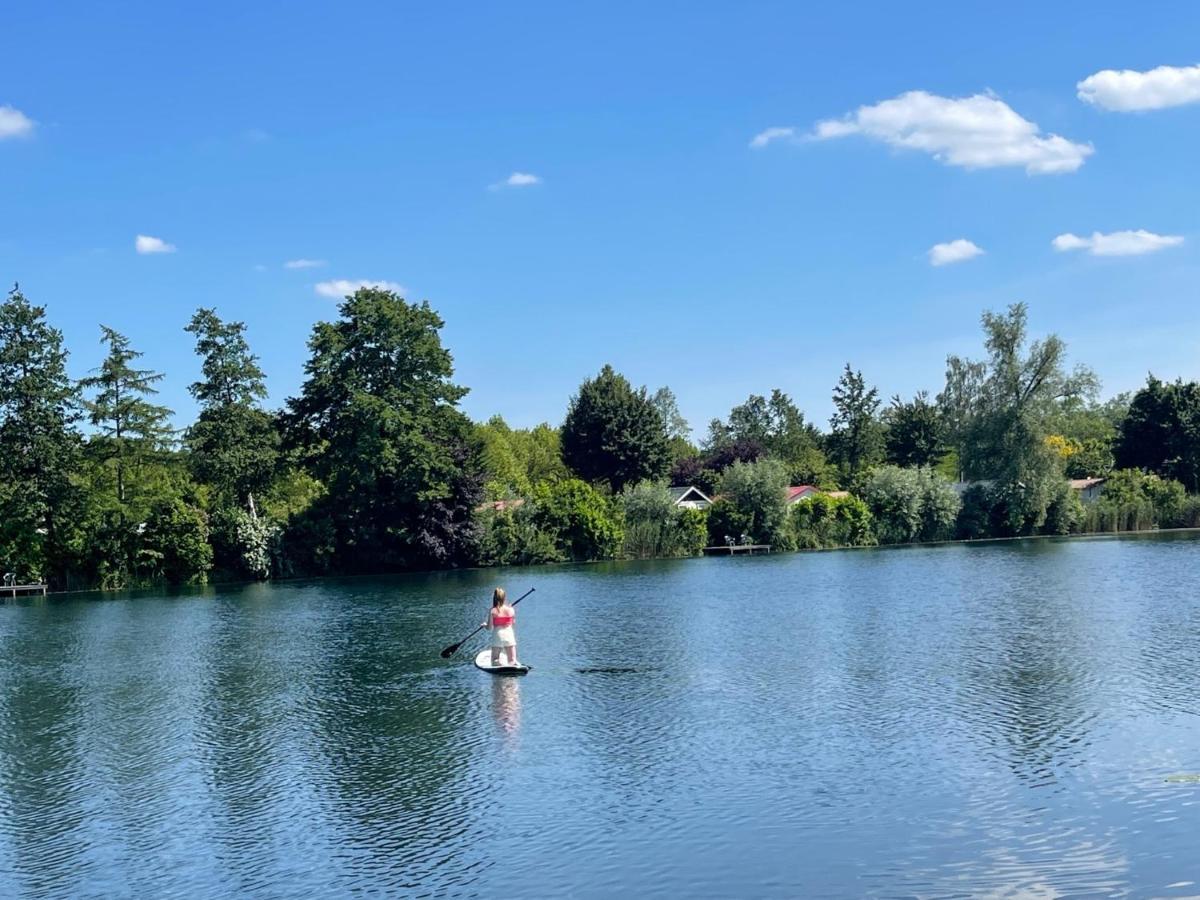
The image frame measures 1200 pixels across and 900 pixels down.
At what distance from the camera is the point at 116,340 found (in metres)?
69.1

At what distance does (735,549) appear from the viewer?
82.5 m

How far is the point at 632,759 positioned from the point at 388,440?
171 feet

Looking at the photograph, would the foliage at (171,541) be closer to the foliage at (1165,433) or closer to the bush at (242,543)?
the bush at (242,543)

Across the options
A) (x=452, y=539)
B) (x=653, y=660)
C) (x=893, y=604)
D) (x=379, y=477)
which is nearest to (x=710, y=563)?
(x=452, y=539)

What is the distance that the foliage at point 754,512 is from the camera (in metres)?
84.0

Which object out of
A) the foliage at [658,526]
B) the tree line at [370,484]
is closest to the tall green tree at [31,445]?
the tree line at [370,484]

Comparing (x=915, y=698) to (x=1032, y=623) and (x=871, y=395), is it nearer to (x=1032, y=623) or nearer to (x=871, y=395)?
(x=1032, y=623)

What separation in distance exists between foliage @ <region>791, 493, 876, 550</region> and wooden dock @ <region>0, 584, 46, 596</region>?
2015 inches

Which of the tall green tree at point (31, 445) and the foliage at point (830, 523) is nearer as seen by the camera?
the tall green tree at point (31, 445)

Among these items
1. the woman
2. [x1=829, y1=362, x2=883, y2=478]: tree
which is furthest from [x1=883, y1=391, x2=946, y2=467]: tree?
the woman

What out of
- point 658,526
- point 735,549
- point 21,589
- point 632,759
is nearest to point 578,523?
point 658,526

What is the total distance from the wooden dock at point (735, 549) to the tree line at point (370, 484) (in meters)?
0.80

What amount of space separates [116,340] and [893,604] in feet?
167

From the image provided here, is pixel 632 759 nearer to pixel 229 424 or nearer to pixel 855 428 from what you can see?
pixel 229 424
